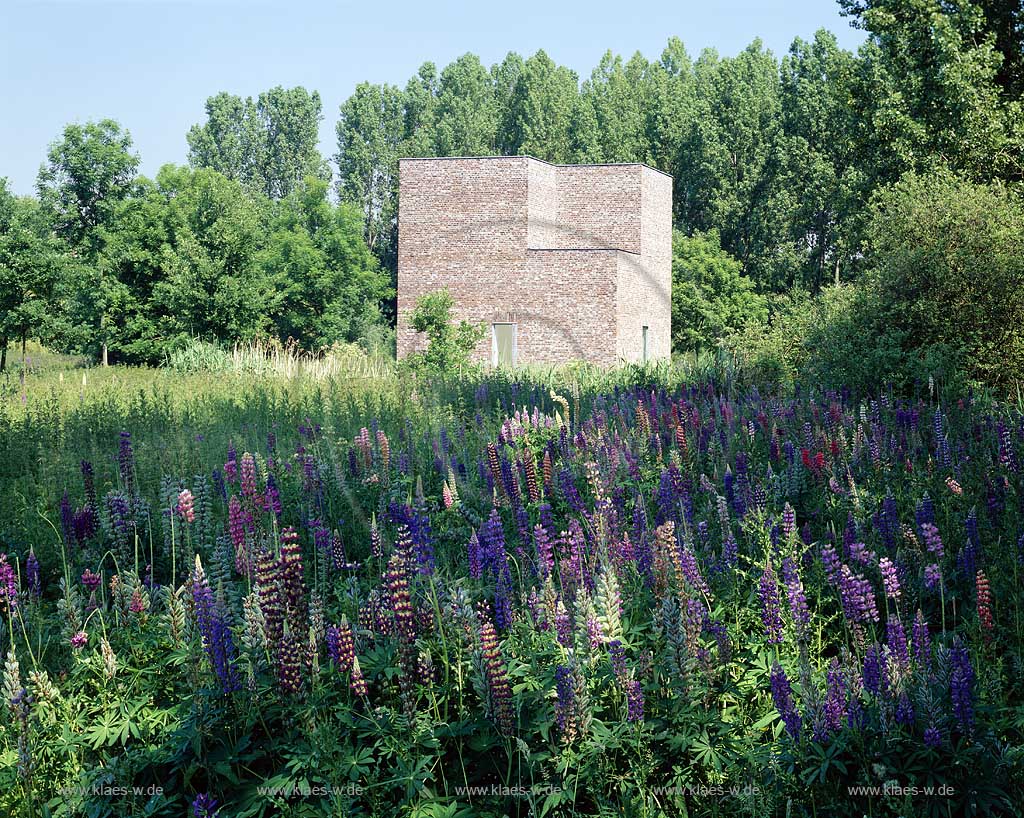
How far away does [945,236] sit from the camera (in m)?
15.2

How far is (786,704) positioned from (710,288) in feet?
163

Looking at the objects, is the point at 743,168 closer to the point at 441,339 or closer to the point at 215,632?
the point at 441,339

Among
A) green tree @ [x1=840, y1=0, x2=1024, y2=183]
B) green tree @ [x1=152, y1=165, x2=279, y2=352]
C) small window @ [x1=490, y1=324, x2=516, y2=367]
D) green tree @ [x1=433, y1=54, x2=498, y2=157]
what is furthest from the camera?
green tree @ [x1=433, y1=54, x2=498, y2=157]

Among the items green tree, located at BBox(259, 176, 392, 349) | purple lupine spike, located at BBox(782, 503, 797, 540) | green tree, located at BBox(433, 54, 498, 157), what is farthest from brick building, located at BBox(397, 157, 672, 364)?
purple lupine spike, located at BBox(782, 503, 797, 540)

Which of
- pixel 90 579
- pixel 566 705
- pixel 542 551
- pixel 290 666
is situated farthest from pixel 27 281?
pixel 566 705

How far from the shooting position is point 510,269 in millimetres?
39469

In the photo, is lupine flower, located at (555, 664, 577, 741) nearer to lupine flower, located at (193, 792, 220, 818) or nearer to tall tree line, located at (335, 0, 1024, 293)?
lupine flower, located at (193, 792, 220, 818)

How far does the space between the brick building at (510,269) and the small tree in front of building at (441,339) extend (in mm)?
2127

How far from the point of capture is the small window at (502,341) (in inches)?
1550

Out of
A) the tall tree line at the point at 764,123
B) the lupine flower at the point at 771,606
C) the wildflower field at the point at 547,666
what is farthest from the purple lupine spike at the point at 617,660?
the tall tree line at the point at 764,123

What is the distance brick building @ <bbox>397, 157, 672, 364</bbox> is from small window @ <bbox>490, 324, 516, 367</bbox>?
0.04m

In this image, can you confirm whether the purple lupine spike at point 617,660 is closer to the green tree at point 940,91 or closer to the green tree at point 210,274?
the green tree at point 940,91

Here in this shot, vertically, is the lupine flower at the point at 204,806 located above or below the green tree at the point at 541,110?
below

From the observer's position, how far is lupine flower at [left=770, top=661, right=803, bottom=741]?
9.79 feet
